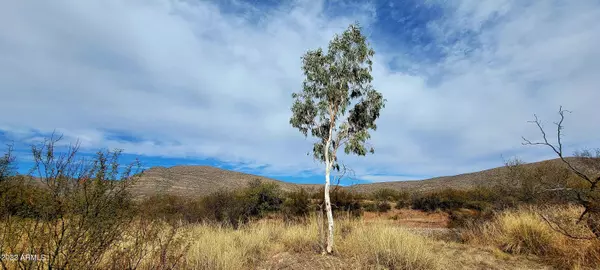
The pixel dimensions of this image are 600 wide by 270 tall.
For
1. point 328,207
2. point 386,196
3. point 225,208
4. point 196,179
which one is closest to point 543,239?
point 328,207

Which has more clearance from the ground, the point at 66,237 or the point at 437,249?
the point at 66,237

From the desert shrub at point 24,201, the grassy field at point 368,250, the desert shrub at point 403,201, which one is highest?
the desert shrub at point 24,201

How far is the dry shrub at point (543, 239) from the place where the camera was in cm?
757

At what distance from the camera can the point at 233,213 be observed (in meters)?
19.0

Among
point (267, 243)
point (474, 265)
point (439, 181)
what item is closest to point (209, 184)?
point (439, 181)

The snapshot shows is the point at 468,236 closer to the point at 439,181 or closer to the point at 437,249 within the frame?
the point at 437,249

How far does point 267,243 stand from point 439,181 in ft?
196

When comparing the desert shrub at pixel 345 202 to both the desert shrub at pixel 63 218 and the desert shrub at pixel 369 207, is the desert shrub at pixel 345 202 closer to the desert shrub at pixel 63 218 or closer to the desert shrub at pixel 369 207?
the desert shrub at pixel 369 207

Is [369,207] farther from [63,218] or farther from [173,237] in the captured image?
[63,218]

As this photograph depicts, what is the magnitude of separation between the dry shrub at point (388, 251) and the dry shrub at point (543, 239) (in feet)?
9.55

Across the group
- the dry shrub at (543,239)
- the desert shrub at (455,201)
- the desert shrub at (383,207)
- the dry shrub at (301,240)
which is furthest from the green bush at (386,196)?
the dry shrub at (301,240)

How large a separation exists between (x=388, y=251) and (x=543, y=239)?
15.9 feet

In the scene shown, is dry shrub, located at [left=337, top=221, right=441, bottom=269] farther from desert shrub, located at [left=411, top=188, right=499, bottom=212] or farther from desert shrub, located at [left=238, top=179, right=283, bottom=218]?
desert shrub, located at [left=411, top=188, right=499, bottom=212]

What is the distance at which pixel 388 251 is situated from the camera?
808cm
